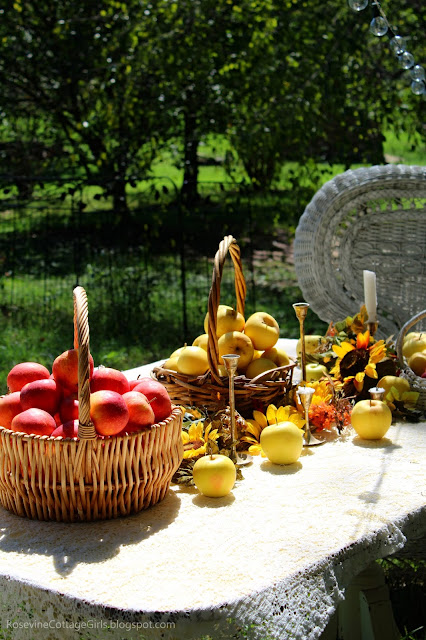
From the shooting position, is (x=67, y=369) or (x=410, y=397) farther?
(x=410, y=397)

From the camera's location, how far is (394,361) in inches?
81.7

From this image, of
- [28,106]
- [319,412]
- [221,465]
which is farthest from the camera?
[28,106]

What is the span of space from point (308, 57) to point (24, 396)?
4154 mm

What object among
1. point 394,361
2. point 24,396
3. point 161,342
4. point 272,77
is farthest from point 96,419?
point 272,77

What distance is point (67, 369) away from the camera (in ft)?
4.93

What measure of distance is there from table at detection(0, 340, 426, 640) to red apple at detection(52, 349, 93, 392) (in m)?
0.26

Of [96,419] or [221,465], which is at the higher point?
[96,419]

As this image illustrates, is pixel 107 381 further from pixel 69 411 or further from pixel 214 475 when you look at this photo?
pixel 214 475

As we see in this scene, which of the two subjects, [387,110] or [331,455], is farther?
[387,110]

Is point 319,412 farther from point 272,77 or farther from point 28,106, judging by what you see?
point 28,106

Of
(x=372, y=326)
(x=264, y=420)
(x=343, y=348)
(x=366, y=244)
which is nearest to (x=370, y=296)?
(x=372, y=326)

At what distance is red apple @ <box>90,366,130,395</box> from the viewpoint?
1.51 meters

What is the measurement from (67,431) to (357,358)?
916 mm

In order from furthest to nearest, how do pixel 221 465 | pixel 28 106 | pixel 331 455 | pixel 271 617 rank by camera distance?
pixel 28 106, pixel 331 455, pixel 221 465, pixel 271 617
